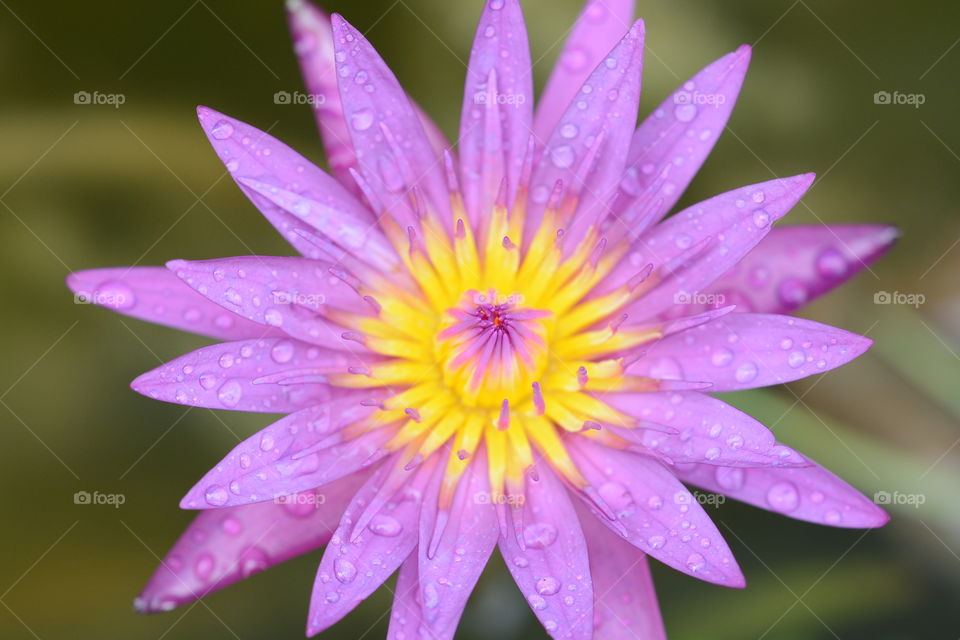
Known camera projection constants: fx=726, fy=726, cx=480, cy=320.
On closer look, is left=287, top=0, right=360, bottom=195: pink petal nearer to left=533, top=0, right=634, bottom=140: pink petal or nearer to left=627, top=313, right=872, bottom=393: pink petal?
left=533, top=0, right=634, bottom=140: pink petal

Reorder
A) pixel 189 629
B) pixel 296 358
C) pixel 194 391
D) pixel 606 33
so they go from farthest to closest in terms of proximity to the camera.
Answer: pixel 189 629 → pixel 606 33 → pixel 296 358 → pixel 194 391

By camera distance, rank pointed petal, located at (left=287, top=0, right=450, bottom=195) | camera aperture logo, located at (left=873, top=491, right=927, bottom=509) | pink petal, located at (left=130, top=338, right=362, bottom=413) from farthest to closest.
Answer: camera aperture logo, located at (left=873, top=491, right=927, bottom=509) → pointed petal, located at (left=287, top=0, right=450, bottom=195) → pink petal, located at (left=130, top=338, right=362, bottom=413)

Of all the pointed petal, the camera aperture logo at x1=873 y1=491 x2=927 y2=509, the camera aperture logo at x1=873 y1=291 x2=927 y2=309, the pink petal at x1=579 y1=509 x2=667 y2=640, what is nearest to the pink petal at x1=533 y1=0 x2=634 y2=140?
the pointed petal

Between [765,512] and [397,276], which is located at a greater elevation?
[765,512]

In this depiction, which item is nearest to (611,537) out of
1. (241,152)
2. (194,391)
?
(194,391)

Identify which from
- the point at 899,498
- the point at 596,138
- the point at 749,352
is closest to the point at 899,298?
the point at 899,498

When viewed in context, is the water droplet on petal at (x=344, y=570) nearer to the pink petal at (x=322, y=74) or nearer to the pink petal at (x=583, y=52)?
the pink petal at (x=322, y=74)

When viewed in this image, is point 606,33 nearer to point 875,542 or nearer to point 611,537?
point 611,537

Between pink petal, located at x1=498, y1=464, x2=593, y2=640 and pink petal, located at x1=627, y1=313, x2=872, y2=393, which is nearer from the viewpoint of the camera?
pink petal, located at x1=498, y1=464, x2=593, y2=640
